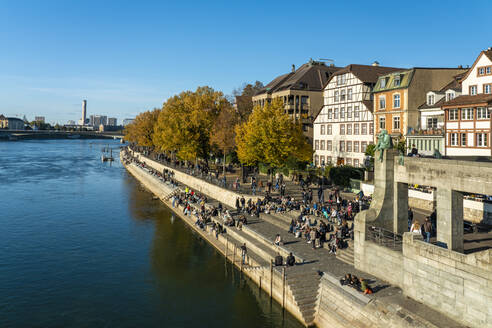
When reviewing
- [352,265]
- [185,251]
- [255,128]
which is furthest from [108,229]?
[352,265]

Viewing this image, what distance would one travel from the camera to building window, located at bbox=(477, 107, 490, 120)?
116 feet

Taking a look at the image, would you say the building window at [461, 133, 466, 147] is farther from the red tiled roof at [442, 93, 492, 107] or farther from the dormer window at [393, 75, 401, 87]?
the dormer window at [393, 75, 401, 87]

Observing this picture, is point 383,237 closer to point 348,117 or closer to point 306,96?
point 348,117

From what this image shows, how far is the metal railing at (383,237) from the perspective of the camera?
72.7ft

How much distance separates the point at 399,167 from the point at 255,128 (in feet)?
82.1

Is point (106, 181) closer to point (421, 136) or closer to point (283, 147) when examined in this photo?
point (283, 147)

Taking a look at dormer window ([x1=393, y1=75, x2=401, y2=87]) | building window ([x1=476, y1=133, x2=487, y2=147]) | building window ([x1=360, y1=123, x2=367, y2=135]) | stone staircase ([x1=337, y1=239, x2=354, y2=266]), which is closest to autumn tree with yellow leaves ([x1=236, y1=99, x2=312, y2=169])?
building window ([x1=360, y1=123, x2=367, y2=135])

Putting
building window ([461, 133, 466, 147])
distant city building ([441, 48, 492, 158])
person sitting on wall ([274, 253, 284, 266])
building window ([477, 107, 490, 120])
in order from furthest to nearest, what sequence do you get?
building window ([461, 133, 466, 147])
distant city building ([441, 48, 492, 158])
building window ([477, 107, 490, 120])
person sitting on wall ([274, 253, 284, 266])

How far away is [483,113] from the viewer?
35.9m

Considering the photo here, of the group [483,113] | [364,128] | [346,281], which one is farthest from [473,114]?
[346,281]

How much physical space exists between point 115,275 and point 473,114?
35.9 meters

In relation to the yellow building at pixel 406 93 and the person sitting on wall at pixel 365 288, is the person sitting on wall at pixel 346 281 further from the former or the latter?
the yellow building at pixel 406 93

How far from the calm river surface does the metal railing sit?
6830mm

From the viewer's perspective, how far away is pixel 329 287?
20.9 meters
